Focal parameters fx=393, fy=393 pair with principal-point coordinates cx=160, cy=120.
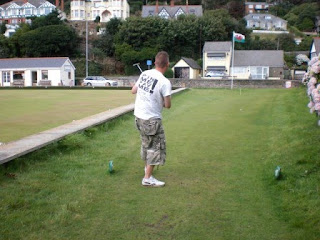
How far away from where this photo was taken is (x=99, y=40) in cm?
6662

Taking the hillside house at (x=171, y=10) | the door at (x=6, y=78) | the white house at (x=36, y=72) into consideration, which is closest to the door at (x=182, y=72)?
the white house at (x=36, y=72)

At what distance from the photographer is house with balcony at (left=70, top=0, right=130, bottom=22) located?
82.7 meters

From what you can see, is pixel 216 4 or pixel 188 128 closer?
pixel 188 128

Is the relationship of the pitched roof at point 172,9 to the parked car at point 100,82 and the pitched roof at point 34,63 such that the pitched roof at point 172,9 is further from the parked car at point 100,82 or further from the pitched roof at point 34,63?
the parked car at point 100,82

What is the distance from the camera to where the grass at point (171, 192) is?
11.2 feet

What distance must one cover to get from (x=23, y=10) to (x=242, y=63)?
189 feet

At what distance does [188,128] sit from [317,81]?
3.26 meters

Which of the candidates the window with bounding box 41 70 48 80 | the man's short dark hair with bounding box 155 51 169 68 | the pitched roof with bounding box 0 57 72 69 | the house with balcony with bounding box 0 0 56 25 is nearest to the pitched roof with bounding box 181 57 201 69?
the pitched roof with bounding box 0 57 72 69

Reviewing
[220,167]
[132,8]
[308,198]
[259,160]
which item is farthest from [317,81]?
[132,8]

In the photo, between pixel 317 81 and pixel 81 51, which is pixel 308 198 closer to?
pixel 317 81

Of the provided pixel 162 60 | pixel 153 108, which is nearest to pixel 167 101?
pixel 153 108

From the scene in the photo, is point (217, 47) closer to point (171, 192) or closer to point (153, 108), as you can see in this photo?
point (153, 108)

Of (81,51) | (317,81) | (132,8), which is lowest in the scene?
(317,81)

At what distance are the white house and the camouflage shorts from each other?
1732 inches
